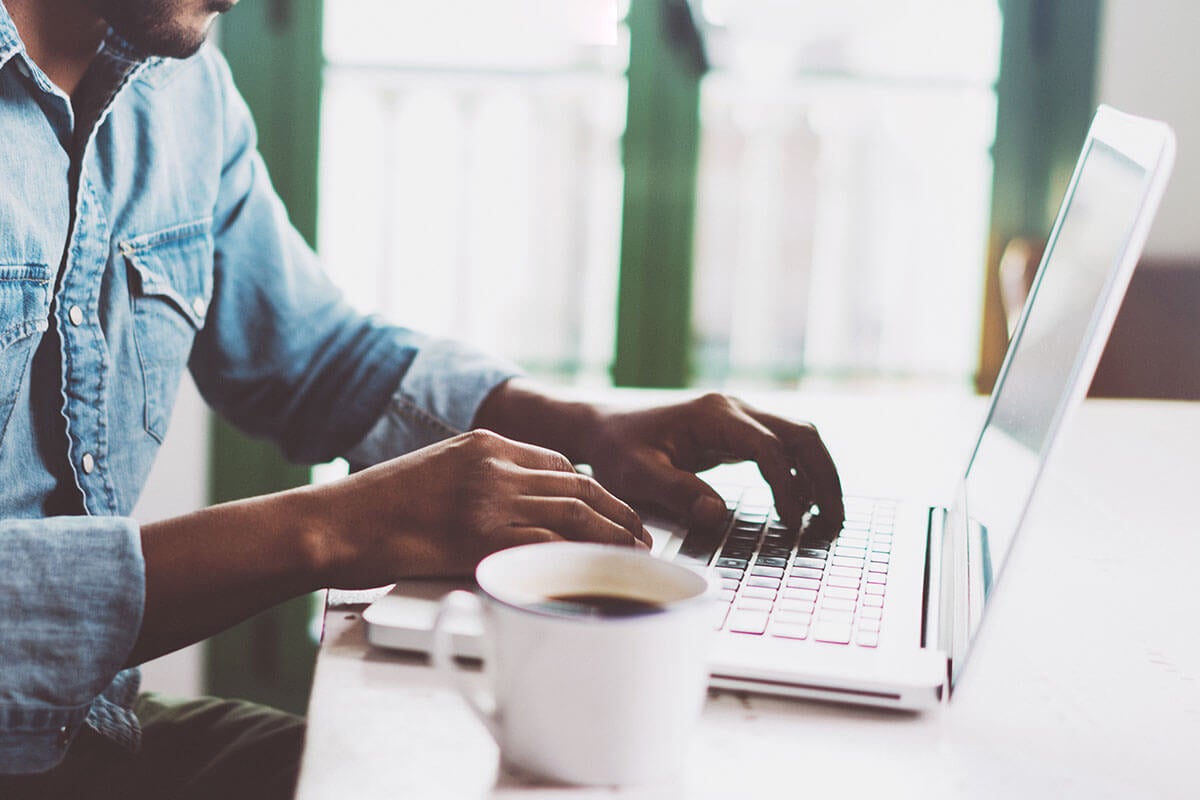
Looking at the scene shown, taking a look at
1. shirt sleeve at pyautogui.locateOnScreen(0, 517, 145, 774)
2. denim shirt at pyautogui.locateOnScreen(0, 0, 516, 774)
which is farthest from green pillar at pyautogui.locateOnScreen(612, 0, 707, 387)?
shirt sleeve at pyautogui.locateOnScreen(0, 517, 145, 774)

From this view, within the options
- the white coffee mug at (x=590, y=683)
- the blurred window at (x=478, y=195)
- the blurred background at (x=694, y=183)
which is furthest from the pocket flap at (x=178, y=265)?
the blurred window at (x=478, y=195)

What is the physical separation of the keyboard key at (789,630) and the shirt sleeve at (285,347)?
503 mm

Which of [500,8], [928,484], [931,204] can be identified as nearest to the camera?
[928,484]

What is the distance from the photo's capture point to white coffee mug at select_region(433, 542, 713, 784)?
0.40 meters

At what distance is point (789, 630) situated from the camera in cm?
56

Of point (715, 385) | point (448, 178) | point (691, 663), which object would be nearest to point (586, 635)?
point (691, 663)

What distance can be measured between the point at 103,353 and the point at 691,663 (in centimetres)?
62

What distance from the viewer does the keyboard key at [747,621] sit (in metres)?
0.56

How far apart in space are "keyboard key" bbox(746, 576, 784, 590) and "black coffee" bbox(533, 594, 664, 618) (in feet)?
0.56

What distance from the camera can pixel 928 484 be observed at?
3.18 ft

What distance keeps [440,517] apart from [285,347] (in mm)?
534

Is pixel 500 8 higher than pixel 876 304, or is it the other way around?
pixel 500 8

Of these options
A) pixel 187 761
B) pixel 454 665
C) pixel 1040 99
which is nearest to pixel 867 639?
pixel 454 665

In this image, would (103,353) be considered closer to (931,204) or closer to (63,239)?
(63,239)
